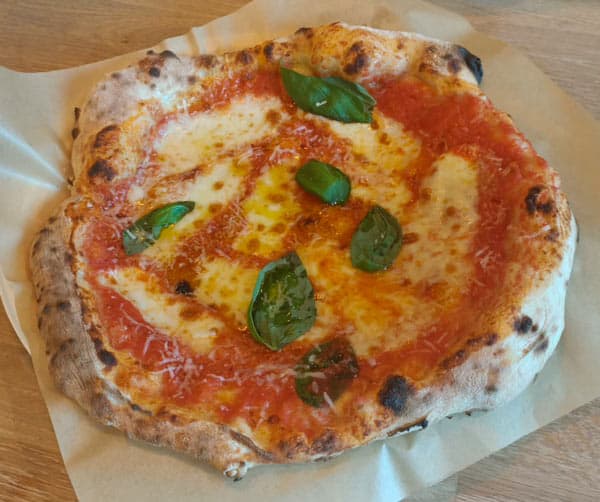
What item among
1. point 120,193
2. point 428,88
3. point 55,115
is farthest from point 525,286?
point 55,115

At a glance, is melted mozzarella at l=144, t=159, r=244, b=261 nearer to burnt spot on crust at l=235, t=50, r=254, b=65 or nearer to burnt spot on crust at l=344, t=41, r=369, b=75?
burnt spot on crust at l=235, t=50, r=254, b=65

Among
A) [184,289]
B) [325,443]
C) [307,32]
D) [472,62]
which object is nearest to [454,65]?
[472,62]

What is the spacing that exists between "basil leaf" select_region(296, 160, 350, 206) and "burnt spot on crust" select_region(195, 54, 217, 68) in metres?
0.56

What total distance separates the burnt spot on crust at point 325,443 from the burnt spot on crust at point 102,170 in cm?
108

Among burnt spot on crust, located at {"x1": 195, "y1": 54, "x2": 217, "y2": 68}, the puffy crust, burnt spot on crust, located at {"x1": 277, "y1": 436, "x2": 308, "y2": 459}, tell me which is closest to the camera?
burnt spot on crust, located at {"x1": 277, "y1": 436, "x2": 308, "y2": 459}

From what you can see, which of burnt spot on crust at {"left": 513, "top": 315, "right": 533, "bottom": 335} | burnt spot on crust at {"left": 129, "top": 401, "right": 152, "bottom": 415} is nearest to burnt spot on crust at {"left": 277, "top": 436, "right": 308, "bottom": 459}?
burnt spot on crust at {"left": 129, "top": 401, "right": 152, "bottom": 415}

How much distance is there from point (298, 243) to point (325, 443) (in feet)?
2.11

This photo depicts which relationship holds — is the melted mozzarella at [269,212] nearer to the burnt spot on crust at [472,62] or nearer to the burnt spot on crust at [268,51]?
the burnt spot on crust at [268,51]

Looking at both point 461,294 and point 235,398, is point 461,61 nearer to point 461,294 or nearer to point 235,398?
point 461,294

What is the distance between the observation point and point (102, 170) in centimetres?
201

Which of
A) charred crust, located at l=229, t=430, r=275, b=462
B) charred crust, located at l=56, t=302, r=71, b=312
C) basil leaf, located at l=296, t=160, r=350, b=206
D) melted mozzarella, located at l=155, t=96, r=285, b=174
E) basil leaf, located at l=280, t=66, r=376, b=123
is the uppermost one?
basil leaf, located at l=280, t=66, r=376, b=123

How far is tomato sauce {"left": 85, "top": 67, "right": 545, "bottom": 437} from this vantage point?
1666 mm

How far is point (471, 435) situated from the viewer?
66.9 inches

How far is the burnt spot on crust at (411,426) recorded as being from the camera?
1619 mm
